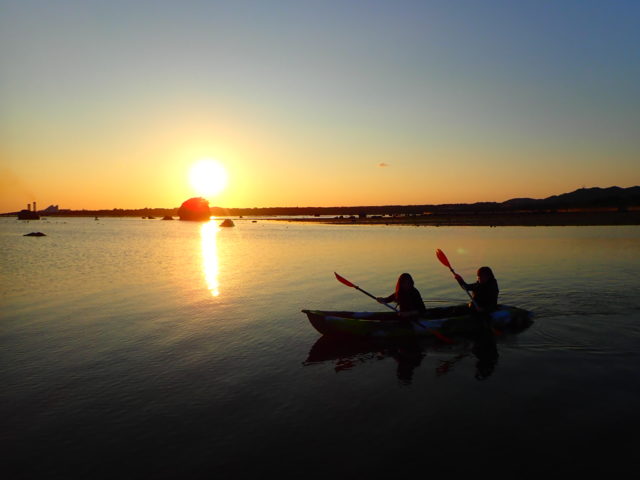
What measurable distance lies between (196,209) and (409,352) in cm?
17543

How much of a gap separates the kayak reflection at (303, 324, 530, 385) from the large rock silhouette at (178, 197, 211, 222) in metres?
174

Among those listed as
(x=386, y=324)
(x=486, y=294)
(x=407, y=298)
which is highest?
(x=407, y=298)

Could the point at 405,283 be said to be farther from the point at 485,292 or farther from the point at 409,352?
the point at 485,292

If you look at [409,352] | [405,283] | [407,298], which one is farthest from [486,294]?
[409,352]

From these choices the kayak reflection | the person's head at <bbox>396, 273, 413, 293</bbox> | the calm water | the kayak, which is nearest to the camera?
the calm water

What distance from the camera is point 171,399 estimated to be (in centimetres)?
855

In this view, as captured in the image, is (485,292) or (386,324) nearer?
(386,324)

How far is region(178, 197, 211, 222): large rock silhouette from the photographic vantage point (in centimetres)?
17950

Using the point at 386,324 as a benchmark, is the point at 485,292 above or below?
above

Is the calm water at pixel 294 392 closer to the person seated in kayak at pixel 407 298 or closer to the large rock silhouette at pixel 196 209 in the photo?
the person seated in kayak at pixel 407 298

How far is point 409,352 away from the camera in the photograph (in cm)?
1170

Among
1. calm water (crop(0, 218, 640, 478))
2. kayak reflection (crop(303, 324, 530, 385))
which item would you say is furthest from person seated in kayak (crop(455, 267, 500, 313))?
calm water (crop(0, 218, 640, 478))

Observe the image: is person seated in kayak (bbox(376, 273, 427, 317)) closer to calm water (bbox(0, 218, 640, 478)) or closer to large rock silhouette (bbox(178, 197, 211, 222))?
calm water (bbox(0, 218, 640, 478))

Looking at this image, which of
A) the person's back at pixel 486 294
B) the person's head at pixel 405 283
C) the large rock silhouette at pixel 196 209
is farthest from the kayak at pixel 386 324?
the large rock silhouette at pixel 196 209
